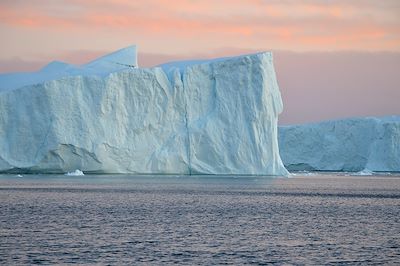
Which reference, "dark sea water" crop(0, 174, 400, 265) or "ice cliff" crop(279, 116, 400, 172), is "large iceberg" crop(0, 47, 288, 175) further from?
"ice cliff" crop(279, 116, 400, 172)

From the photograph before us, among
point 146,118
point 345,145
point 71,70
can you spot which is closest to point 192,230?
point 146,118

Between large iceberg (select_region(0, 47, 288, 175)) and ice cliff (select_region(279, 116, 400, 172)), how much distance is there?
25.8 metres

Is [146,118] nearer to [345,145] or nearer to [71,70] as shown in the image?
[71,70]

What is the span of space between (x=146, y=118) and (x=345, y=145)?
3436 cm

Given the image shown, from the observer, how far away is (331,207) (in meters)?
36.3

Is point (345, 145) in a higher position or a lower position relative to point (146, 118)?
lower

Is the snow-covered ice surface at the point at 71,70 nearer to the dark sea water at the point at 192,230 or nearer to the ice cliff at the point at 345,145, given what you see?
the dark sea water at the point at 192,230

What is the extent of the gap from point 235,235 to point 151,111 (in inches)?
1254

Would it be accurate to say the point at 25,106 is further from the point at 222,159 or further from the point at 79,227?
the point at 79,227

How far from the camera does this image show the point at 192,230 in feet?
79.6

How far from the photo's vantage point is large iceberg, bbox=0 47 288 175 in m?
51.5

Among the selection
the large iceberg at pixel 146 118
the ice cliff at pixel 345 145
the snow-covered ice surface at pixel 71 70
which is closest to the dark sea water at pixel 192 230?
the large iceberg at pixel 146 118

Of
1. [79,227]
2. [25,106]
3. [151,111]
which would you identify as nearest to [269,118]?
[151,111]

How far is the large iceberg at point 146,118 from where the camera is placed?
51531 mm
